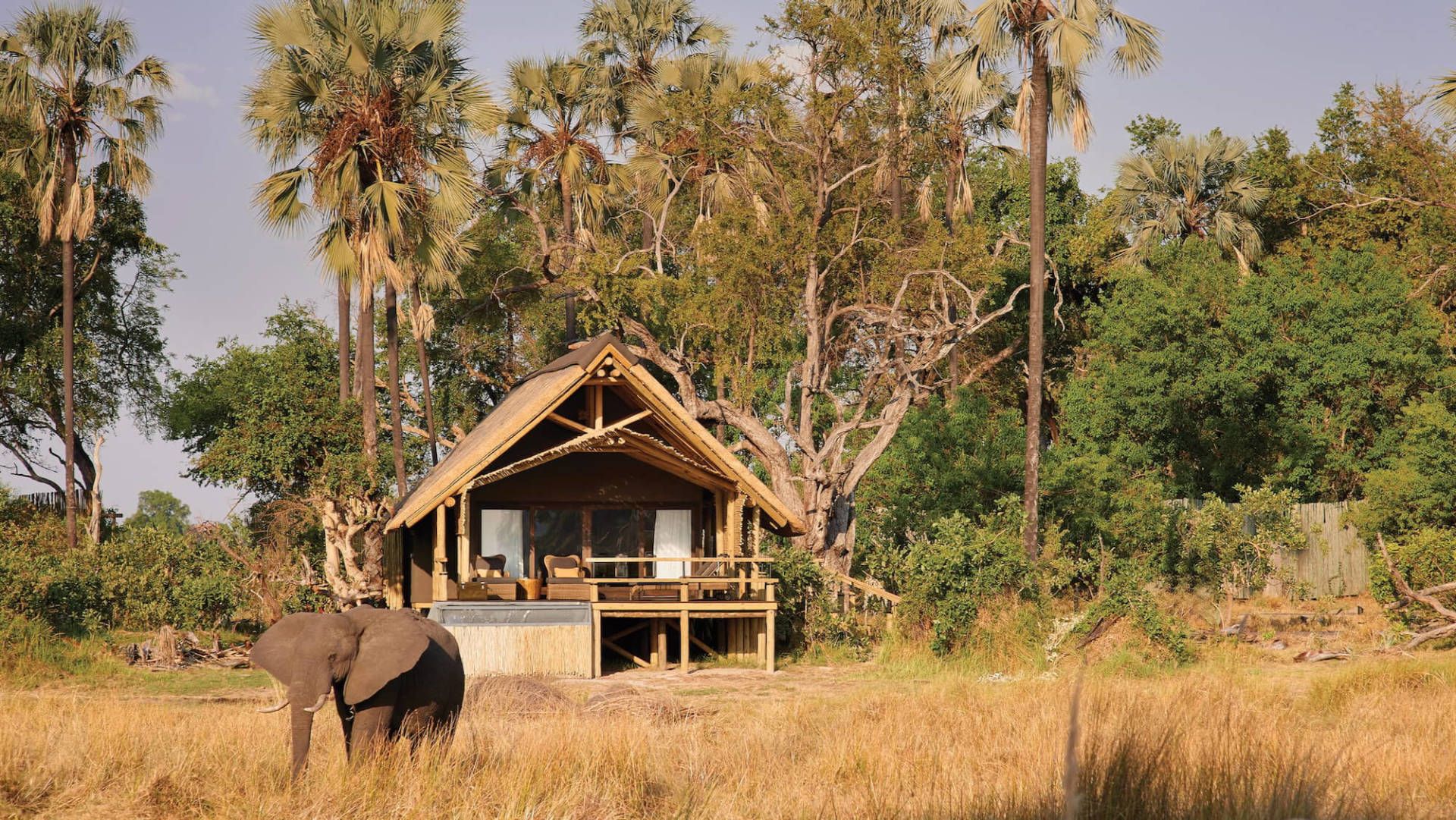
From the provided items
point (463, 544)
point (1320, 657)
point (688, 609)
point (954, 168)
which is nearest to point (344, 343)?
point (463, 544)

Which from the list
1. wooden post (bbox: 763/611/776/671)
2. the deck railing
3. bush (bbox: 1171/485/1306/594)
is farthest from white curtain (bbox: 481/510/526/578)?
bush (bbox: 1171/485/1306/594)

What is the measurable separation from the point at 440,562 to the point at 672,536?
4154mm

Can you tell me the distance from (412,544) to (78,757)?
13.4 meters

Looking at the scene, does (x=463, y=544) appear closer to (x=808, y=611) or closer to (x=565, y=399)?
(x=565, y=399)

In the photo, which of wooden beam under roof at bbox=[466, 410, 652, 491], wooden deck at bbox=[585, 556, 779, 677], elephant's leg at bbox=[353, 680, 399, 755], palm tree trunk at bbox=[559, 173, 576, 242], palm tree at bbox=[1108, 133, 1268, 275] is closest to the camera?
elephant's leg at bbox=[353, 680, 399, 755]

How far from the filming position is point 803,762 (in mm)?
10594

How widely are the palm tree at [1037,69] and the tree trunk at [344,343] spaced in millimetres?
11682

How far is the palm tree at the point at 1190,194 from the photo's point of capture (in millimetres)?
34656

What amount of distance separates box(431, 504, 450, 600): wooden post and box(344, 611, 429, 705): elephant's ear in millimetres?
10328

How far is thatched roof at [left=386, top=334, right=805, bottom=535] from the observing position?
19.8 metres

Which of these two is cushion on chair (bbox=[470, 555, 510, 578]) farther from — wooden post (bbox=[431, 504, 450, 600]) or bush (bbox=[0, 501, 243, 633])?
bush (bbox=[0, 501, 243, 633])

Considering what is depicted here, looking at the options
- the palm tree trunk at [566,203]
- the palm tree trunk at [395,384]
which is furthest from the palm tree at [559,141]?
the palm tree trunk at [395,384]

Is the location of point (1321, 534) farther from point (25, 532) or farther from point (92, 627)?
point (25, 532)

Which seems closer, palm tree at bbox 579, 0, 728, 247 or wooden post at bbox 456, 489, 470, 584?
wooden post at bbox 456, 489, 470, 584
